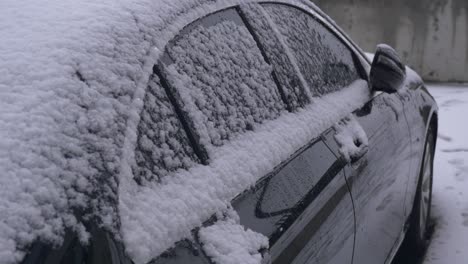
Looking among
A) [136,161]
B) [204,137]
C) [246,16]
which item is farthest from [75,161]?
[246,16]

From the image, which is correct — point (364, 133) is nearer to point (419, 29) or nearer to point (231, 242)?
point (231, 242)

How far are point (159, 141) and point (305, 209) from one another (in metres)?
0.60

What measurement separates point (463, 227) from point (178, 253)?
316cm

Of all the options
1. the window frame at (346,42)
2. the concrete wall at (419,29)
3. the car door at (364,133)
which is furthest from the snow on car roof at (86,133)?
the concrete wall at (419,29)

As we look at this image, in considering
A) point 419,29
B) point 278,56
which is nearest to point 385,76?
point 278,56

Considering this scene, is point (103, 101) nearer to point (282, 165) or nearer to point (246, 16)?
point (282, 165)

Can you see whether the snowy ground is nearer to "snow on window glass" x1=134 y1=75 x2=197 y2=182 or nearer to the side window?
the side window

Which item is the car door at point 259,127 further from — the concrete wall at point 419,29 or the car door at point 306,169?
the concrete wall at point 419,29

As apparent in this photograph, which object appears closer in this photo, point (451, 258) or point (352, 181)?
point (352, 181)

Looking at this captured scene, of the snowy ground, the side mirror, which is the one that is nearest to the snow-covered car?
the side mirror

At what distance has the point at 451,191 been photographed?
14.9 feet

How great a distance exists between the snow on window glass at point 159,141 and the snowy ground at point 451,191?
2.46 meters

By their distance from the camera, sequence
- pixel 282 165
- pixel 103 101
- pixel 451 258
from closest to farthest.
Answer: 1. pixel 103 101
2. pixel 282 165
3. pixel 451 258

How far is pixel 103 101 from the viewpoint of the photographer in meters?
1.26
